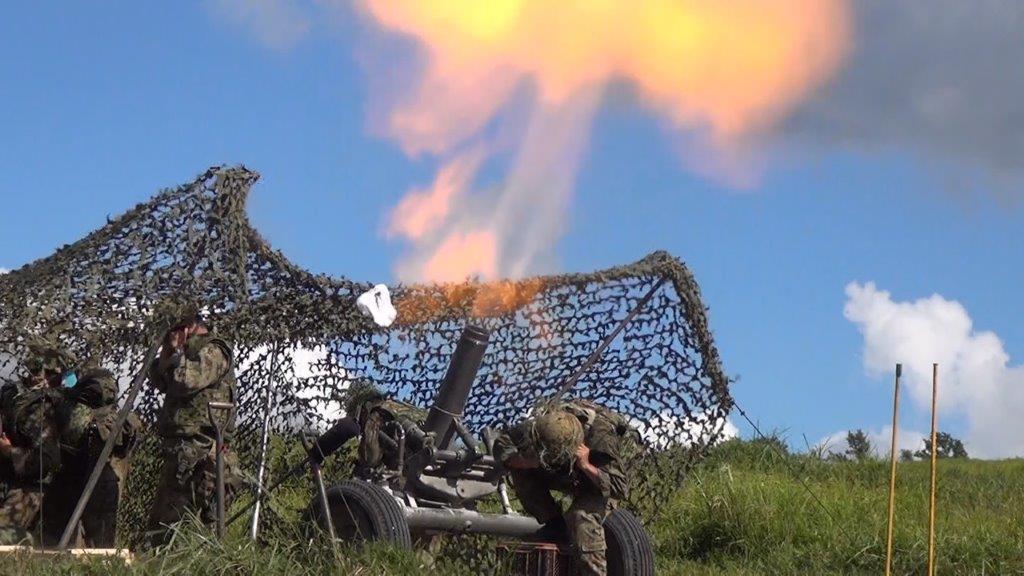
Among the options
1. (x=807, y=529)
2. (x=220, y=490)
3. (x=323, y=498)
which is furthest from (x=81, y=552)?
(x=807, y=529)

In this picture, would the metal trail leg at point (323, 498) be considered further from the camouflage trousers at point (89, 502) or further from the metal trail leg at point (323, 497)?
the camouflage trousers at point (89, 502)

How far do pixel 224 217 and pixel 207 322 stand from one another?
0.87m

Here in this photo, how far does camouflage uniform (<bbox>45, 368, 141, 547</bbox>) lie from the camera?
11.1m

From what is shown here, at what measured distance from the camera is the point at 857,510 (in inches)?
564

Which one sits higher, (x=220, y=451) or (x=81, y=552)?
(x=220, y=451)

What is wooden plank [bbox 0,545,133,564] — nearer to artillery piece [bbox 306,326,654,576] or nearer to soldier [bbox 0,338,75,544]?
artillery piece [bbox 306,326,654,576]

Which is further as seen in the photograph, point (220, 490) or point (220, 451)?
point (220, 451)

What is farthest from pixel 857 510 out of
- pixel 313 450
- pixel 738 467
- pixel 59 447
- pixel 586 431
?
pixel 59 447

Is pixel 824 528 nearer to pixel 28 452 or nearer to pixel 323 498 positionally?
pixel 323 498

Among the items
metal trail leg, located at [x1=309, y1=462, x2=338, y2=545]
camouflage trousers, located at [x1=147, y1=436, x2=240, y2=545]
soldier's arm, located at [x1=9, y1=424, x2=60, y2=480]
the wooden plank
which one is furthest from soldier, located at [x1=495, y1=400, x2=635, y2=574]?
soldier's arm, located at [x1=9, y1=424, x2=60, y2=480]

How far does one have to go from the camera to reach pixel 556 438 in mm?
9398

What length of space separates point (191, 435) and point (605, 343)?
3535 millimetres

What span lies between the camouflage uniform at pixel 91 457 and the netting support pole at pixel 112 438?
111 millimetres

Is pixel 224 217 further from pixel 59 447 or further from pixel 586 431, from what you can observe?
pixel 586 431
